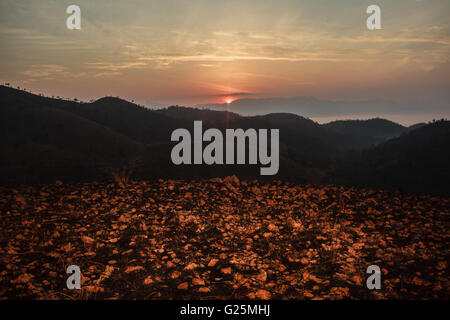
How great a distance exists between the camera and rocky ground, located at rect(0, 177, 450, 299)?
359 cm

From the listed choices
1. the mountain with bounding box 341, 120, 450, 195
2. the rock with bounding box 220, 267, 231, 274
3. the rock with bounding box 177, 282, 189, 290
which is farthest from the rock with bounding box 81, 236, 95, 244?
the mountain with bounding box 341, 120, 450, 195

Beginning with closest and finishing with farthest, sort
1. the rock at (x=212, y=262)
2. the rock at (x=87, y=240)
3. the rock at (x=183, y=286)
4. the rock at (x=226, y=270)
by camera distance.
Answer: the rock at (x=183, y=286), the rock at (x=226, y=270), the rock at (x=212, y=262), the rock at (x=87, y=240)

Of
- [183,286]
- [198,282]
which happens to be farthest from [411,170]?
[183,286]

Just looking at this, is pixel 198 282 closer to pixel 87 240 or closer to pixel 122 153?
pixel 87 240

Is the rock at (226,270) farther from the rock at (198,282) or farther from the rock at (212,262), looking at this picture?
the rock at (198,282)

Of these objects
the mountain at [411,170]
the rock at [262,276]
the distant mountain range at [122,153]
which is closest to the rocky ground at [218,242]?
the rock at [262,276]

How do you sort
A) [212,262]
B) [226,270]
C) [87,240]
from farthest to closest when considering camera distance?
[87,240]
[212,262]
[226,270]

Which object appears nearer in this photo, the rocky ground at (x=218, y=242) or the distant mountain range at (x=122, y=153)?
the rocky ground at (x=218, y=242)

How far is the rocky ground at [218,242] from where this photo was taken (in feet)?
11.8

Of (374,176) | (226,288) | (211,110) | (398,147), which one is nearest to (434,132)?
(398,147)

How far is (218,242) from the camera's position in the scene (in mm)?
4895
